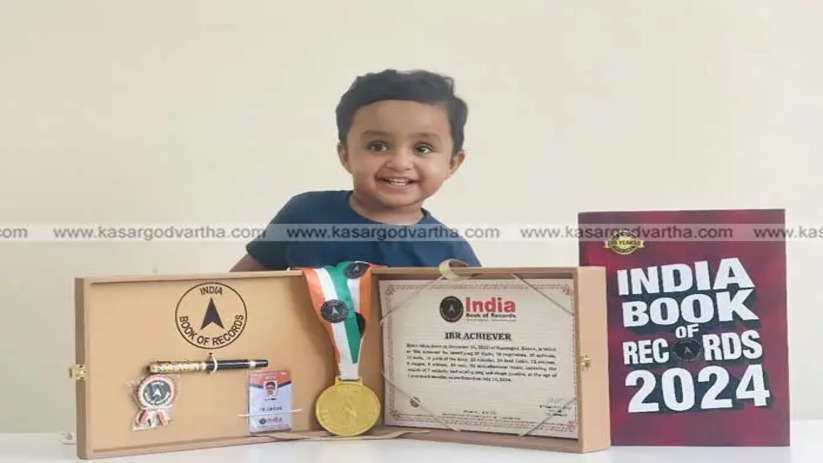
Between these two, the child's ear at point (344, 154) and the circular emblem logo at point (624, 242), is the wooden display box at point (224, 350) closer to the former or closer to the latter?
the circular emblem logo at point (624, 242)

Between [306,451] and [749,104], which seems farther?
[749,104]

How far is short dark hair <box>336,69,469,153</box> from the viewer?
106 cm

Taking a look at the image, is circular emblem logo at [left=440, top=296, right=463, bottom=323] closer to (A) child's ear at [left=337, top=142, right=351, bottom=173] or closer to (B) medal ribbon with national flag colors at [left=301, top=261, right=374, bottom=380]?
(B) medal ribbon with national flag colors at [left=301, top=261, right=374, bottom=380]

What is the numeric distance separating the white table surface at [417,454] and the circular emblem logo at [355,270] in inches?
6.1

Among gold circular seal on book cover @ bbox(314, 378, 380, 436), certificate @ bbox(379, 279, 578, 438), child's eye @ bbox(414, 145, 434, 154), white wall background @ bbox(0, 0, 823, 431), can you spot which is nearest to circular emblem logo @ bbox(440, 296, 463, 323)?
certificate @ bbox(379, 279, 578, 438)

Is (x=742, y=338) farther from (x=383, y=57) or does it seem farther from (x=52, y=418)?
(x=52, y=418)

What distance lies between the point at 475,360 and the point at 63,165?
25.7 inches

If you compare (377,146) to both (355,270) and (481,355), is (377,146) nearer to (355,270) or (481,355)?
A: (355,270)

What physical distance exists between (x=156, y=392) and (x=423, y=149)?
1.26 feet

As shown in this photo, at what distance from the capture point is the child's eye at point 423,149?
3.46 feet

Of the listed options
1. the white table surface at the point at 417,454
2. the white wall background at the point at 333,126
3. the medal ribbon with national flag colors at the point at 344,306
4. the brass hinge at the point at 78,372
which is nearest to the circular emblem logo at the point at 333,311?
the medal ribbon with national flag colors at the point at 344,306

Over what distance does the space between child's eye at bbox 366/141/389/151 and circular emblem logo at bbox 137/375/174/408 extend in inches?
13.4

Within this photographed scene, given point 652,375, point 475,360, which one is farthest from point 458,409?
point 652,375

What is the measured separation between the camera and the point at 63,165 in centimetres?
126
